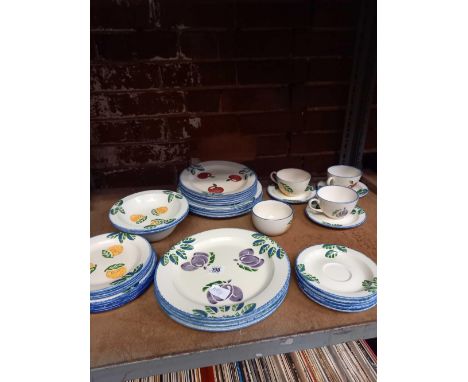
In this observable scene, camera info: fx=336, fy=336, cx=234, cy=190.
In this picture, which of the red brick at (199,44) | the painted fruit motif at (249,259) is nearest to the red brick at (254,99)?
the red brick at (199,44)

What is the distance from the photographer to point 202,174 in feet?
3.32

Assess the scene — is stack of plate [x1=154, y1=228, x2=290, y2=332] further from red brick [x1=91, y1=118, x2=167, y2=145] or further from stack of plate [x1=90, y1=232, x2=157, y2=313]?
red brick [x1=91, y1=118, x2=167, y2=145]

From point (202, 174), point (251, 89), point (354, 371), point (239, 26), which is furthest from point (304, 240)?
point (354, 371)

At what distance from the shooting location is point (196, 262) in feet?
2.37

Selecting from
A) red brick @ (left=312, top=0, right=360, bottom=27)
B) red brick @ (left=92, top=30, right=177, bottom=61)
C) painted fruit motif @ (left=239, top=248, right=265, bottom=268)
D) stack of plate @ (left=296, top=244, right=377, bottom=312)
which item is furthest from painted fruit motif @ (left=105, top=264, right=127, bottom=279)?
red brick @ (left=312, top=0, right=360, bottom=27)

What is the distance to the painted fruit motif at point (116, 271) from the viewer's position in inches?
26.4

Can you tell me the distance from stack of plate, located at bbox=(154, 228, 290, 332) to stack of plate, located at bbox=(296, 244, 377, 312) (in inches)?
2.0

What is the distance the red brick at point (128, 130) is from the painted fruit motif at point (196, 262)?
1.50ft

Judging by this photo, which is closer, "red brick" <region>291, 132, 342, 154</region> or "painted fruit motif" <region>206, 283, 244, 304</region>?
"painted fruit motif" <region>206, 283, 244, 304</region>

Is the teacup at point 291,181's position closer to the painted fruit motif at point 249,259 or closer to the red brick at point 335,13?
the painted fruit motif at point 249,259

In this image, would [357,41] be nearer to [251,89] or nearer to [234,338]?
[251,89]

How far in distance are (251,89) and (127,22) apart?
1.25 ft

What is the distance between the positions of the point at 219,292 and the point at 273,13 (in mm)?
746

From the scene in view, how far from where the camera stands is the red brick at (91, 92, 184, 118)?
96 centimetres
